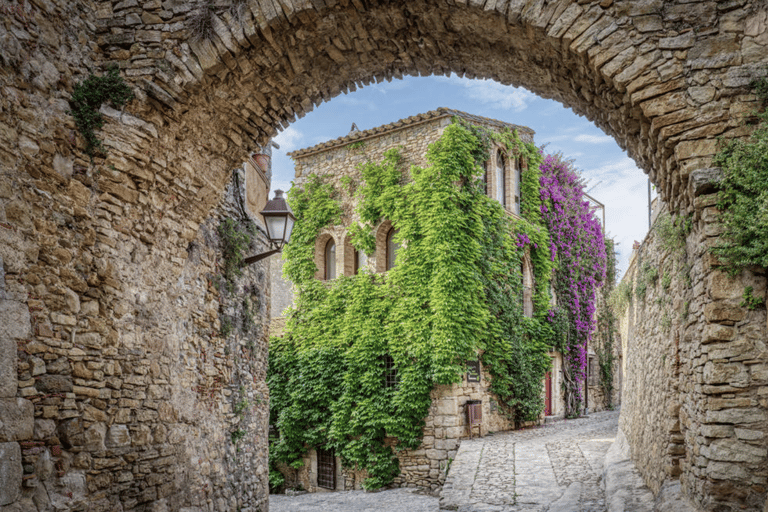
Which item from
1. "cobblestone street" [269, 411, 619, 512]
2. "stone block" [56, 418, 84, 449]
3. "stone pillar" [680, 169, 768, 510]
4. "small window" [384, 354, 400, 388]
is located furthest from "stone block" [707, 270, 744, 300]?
"small window" [384, 354, 400, 388]

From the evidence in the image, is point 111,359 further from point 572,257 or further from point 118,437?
point 572,257

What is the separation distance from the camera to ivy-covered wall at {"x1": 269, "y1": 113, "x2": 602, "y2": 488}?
38.5 feet

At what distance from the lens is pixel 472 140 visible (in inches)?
509

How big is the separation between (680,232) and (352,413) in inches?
355

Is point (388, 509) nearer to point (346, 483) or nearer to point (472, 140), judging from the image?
point (346, 483)

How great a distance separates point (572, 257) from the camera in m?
16.5

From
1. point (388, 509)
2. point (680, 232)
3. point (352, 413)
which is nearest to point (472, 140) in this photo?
point (352, 413)

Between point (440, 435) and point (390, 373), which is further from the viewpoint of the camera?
point (390, 373)

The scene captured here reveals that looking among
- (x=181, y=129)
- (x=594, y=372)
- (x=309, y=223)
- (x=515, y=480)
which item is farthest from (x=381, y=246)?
(x=594, y=372)

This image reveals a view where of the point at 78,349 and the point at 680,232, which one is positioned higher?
the point at 680,232

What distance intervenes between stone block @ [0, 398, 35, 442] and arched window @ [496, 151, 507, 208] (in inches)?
456

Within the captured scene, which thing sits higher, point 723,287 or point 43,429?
Answer: point 723,287

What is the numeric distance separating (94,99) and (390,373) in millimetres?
9153

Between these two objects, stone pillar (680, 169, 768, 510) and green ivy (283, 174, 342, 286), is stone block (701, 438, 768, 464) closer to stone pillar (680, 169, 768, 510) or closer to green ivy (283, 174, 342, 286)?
stone pillar (680, 169, 768, 510)
